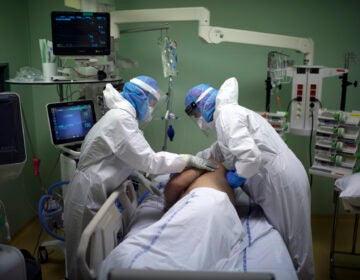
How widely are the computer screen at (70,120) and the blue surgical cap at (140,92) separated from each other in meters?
0.53

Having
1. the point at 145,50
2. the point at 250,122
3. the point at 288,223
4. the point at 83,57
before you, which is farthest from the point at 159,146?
the point at 288,223

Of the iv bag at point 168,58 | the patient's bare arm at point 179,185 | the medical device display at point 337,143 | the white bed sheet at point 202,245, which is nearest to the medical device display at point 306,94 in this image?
the medical device display at point 337,143

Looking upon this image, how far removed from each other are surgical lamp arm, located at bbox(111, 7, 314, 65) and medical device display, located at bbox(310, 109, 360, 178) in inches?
22.9

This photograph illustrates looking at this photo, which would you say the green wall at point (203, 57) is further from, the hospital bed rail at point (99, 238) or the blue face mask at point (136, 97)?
the hospital bed rail at point (99, 238)

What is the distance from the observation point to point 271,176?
2084 mm

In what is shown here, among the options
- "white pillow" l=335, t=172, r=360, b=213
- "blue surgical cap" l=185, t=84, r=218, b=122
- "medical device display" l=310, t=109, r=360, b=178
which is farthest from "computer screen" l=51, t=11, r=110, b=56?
"white pillow" l=335, t=172, r=360, b=213

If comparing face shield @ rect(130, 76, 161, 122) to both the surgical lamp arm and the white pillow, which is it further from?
the white pillow

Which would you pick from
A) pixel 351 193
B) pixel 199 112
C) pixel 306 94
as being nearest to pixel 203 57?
pixel 306 94

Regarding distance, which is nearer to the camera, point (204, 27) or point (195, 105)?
point (195, 105)

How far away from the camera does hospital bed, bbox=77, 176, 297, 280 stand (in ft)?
3.61

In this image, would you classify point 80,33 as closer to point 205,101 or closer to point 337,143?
point 205,101

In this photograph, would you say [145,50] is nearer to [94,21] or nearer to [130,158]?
[94,21]

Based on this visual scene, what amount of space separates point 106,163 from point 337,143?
61.3 inches

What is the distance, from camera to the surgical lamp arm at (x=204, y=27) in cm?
258
